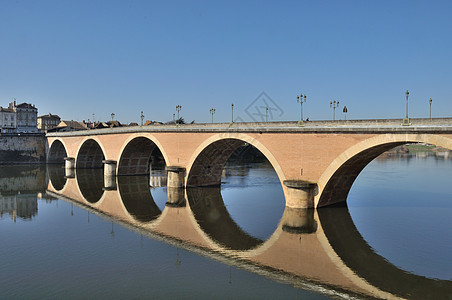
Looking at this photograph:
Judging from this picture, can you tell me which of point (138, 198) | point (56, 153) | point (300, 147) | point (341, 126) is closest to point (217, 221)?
point (300, 147)

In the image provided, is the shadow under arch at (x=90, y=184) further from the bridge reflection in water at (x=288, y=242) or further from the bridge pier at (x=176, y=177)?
the bridge pier at (x=176, y=177)

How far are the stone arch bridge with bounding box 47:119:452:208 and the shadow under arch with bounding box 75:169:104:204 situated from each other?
639cm

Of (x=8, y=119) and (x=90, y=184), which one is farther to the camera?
(x=8, y=119)

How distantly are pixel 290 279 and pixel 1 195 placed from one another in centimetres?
3089

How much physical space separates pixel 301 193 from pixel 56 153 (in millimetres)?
60244

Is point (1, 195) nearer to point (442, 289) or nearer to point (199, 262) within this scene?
point (199, 262)

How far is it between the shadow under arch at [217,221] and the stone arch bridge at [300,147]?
320 cm

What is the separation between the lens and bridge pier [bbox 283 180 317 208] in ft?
73.7

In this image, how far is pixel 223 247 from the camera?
1731cm

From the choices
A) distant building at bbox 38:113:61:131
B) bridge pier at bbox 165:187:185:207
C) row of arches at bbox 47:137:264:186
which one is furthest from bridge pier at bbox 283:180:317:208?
distant building at bbox 38:113:61:131

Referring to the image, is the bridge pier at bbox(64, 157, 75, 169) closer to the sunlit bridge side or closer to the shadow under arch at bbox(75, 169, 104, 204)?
the shadow under arch at bbox(75, 169, 104, 204)

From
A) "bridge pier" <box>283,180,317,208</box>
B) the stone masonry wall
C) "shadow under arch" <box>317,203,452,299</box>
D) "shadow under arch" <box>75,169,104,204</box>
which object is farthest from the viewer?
the stone masonry wall

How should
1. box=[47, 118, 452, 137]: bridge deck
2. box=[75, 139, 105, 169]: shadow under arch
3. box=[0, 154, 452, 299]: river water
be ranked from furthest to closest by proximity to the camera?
box=[75, 139, 105, 169]: shadow under arch < box=[47, 118, 452, 137]: bridge deck < box=[0, 154, 452, 299]: river water

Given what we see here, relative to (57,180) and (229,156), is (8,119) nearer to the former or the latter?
(57,180)
